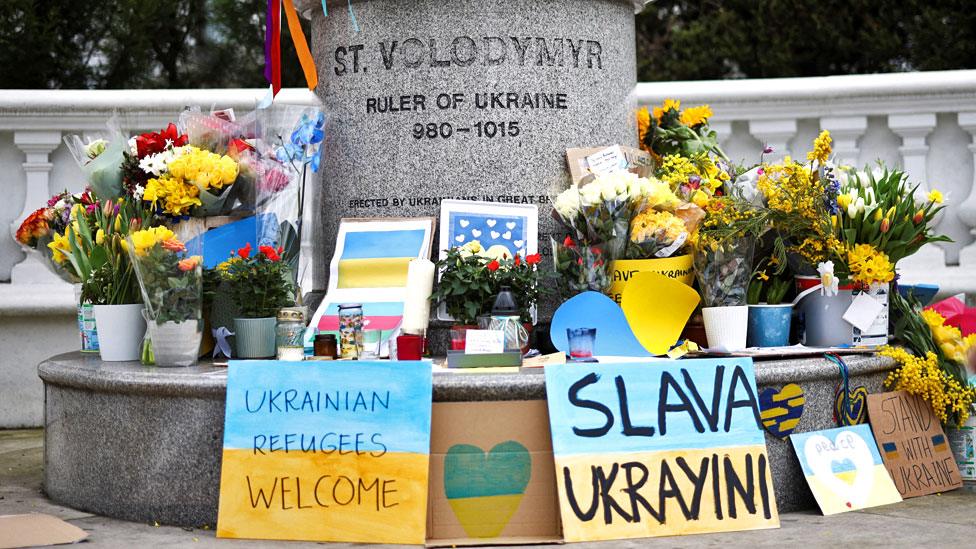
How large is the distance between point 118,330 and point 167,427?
856mm

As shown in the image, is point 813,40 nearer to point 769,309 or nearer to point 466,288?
point 769,309

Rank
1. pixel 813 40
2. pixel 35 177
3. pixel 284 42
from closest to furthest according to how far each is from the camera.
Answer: pixel 35 177
pixel 813 40
pixel 284 42

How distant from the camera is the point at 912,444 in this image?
4973mm

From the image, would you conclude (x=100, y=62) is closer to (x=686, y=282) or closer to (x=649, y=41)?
(x=649, y=41)

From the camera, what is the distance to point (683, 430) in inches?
172

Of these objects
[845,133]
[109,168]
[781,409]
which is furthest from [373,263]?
[845,133]

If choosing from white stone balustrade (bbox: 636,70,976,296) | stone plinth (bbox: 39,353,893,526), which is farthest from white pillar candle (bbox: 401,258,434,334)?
white stone balustrade (bbox: 636,70,976,296)

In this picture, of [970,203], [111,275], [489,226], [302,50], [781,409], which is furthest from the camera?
[970,203]

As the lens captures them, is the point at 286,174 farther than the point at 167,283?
Yes

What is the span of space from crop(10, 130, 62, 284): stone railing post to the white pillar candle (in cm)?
317

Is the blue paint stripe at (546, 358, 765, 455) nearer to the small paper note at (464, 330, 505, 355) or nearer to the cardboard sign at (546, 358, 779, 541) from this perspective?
the cardboard sign at (546, 358, 779, 541)

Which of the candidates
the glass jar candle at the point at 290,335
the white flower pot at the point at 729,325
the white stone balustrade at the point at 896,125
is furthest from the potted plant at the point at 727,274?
the white stone balustrade at the point at 896,125

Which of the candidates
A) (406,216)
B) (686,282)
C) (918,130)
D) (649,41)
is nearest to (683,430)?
(686,282)

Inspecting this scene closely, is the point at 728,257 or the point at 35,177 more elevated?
the point at 35,177
